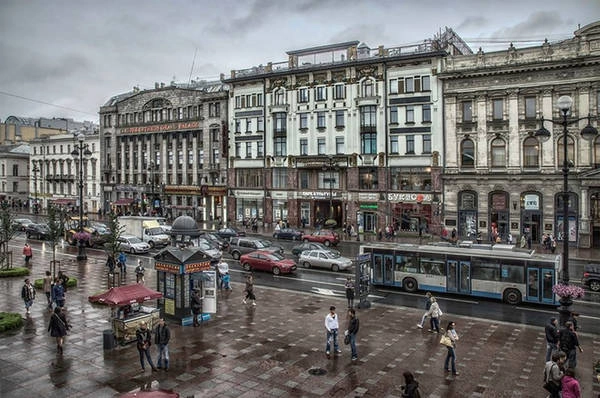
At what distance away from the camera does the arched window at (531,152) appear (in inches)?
1845

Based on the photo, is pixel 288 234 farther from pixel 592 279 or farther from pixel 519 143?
pixel 592 279

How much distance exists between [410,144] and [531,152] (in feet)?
40.0

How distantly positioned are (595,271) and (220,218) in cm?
4975

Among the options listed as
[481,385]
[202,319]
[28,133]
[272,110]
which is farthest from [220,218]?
[28,133]

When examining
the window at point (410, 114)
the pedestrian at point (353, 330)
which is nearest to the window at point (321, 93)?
the window at point (410, 114)

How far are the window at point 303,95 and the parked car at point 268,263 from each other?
3091 centimetres

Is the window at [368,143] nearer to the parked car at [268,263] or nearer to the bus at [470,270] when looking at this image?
the parked car at [268,263]

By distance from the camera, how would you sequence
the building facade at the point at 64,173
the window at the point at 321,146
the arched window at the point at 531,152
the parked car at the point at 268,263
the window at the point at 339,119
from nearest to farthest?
the parked car at the point at 268,263
the arched window at the point at 531,152
the window at the point at 339,119
the window at the point at 321,146
the building facade at the point at 64,173

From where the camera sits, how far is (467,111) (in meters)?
50.3

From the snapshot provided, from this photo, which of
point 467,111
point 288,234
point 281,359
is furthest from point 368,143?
point 281,359

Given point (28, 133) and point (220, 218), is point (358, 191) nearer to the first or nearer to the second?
point (220, 218)

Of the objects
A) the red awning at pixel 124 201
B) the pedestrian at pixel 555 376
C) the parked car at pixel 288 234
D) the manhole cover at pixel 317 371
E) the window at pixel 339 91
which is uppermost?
the window at pixel 339 91

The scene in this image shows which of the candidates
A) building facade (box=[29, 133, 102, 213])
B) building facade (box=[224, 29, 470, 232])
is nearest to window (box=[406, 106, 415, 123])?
building facade (box=[224, 29, 470, 232])

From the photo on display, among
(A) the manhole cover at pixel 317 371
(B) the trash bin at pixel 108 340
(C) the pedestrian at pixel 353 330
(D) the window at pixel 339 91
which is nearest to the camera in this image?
(A) the manhole cover at pixel 317 371
